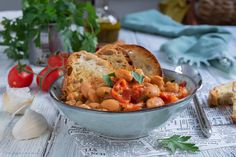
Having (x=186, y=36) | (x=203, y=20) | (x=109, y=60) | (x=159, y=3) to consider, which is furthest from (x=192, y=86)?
(x=159, y=3)

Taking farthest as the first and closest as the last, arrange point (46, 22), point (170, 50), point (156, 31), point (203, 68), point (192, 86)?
point (156, 31) < point (170, 50) < point (203, 68) < point (46, 22) < point (192, 86)

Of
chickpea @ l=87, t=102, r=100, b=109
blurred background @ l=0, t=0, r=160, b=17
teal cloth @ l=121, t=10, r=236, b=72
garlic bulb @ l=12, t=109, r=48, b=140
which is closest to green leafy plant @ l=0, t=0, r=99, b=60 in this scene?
teal cloth @ l=121, t=10, r=236, b=72

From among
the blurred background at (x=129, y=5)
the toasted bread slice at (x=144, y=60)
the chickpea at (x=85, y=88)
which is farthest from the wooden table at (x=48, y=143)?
the blurred background at (x=129, y=5)

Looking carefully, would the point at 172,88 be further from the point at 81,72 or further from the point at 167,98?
the point at 81,72

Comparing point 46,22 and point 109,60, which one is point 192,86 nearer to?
point 109,60

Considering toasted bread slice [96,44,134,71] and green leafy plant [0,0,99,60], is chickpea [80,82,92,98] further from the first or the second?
green leafy plant [0,0,99,60]

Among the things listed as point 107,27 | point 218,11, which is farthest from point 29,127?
point 218,11
